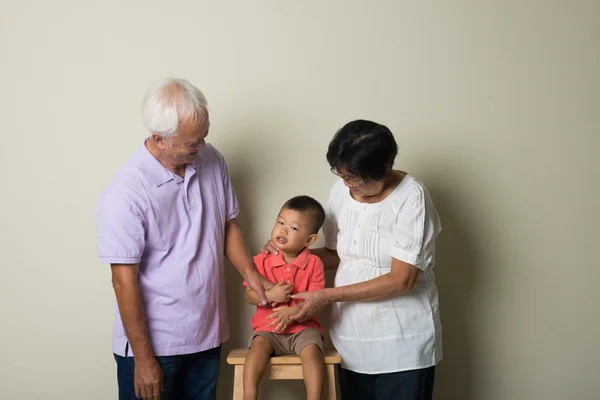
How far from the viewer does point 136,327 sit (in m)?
2.04

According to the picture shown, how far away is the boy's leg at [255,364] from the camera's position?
6.88ft

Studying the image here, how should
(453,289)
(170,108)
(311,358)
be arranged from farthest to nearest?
(453,289)
(311,358)
(170,108)

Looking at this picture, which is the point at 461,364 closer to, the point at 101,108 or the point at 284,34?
the point at 284,34

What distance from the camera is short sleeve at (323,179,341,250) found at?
2.35 m

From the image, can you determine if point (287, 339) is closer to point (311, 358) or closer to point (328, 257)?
point (311, 358)

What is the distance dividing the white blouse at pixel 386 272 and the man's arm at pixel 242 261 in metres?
0.29

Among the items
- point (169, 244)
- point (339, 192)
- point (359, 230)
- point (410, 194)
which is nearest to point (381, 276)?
point (359, 230)

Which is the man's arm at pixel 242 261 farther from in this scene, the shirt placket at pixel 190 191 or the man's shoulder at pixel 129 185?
the man's shoulder at pixel 129 185

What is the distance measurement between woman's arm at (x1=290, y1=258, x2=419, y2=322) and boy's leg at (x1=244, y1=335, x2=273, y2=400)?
6.1 inches

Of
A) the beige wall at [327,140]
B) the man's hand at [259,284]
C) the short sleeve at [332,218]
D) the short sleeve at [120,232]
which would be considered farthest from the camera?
the beige wall at [327,140]

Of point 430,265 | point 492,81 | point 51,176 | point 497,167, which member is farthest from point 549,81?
point 51,176

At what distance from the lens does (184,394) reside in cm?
234

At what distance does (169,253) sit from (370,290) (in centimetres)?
70

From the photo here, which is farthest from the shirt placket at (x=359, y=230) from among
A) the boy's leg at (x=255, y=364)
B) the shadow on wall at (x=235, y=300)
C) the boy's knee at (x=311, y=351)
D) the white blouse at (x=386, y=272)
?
the shadow on wall at (x=235, y=300)
